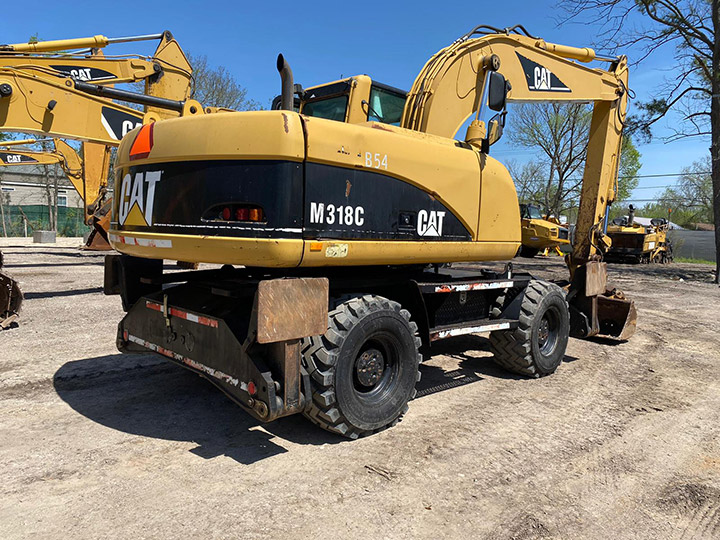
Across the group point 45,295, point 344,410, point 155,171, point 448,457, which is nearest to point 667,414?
point 448,457

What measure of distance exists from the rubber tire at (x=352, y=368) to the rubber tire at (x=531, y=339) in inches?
72.3

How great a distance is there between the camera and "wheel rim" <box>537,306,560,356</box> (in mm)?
5998

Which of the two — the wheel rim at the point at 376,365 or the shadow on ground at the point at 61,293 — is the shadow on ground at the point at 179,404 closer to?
the wheel rim at the point at 376,365

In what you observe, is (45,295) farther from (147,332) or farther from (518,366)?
(518,366)

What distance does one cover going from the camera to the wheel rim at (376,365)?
4.09 metres

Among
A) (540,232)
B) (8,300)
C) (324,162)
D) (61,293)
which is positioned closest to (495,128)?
(324,162)

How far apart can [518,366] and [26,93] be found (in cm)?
883

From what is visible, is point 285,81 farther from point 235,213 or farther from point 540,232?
point 540,232

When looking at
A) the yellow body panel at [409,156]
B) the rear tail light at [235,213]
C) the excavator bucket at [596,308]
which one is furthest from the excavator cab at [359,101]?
the excavator bucket at [596,308]

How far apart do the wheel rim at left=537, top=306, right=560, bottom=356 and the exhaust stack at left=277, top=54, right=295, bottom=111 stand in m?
3.78

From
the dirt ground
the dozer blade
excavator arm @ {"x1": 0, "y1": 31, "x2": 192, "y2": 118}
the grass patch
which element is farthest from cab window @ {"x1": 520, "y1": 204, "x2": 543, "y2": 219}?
the dozer blade

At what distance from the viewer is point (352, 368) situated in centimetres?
392

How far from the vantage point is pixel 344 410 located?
381cm

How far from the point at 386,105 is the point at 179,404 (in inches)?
138
